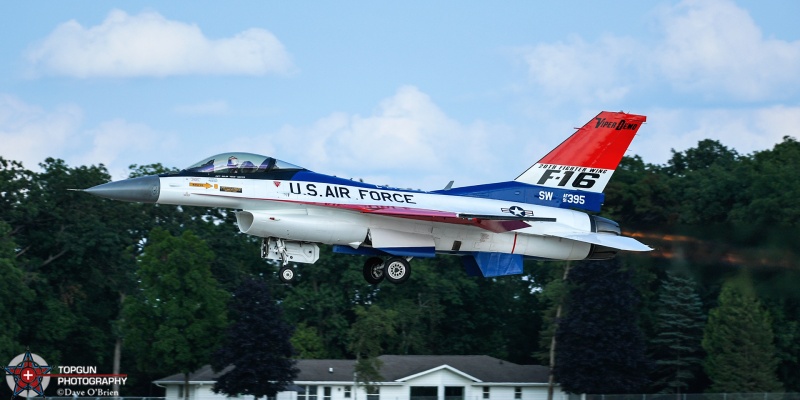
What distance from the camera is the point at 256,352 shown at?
→ 170ft

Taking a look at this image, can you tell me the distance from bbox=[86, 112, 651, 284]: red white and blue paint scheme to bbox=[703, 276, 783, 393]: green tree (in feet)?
96.3

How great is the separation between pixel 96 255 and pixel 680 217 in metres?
31.8

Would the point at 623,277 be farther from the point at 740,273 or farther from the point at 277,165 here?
the point at 277,165

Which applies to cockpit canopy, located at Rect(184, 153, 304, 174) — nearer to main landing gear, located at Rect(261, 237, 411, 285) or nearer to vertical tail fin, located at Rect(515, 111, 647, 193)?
main landing gear, located at Rect(261, 237, 411, 285)

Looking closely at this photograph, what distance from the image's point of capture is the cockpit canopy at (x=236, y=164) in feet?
97.7

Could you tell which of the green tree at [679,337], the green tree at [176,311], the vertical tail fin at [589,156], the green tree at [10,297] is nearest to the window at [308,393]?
the green tree at [176,311]

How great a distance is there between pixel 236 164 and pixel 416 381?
31.5 meters

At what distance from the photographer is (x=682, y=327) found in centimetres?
6662

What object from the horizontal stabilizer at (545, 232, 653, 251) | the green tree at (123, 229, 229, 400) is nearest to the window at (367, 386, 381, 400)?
the green tree at (123, 229, 229, 400)

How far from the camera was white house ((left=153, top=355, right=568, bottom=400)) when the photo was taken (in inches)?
2272

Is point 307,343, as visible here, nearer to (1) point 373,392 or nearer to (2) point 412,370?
(2) point 412,370

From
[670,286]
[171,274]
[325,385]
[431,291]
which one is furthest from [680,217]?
[171,274]

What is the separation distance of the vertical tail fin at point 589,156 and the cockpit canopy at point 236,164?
7.09 metres
